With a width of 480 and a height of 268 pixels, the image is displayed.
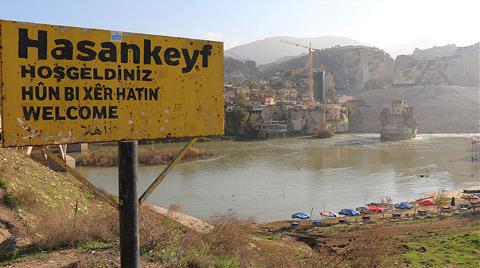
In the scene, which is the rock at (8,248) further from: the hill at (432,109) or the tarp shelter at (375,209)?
the hill at (432,109)

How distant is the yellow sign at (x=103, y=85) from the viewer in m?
2.65

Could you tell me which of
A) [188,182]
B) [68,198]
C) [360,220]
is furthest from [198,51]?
[188,182]

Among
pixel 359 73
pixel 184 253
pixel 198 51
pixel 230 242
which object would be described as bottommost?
pixel 230 242

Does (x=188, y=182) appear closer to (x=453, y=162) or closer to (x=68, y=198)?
(x=68, y=198)

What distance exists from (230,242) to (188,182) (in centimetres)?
2241

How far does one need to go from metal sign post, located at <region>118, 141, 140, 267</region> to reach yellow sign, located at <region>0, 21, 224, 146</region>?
0.14m

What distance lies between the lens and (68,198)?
9.25 meters

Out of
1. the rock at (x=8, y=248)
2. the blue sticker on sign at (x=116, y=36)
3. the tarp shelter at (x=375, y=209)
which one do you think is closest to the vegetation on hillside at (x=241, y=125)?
the tarp shelter at (x=375, y=209)

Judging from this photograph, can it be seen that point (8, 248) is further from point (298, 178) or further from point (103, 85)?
point (298, 178)

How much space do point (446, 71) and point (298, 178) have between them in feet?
355

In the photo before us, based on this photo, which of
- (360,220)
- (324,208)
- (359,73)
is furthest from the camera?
(359,73)

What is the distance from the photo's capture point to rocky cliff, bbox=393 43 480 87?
4734 inches

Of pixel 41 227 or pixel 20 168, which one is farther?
pixel 20 168

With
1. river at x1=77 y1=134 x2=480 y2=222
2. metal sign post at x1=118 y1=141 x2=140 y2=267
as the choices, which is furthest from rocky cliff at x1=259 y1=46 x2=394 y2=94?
metal sign post at x1=118 y1=141 x2=140 y2=267
